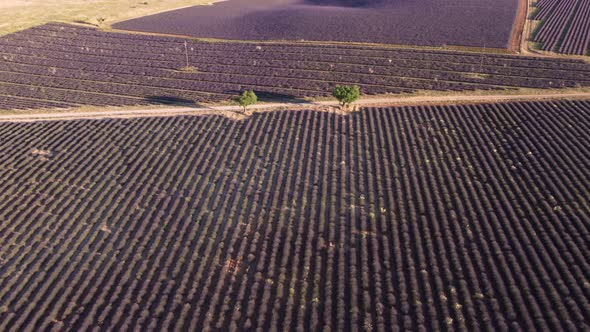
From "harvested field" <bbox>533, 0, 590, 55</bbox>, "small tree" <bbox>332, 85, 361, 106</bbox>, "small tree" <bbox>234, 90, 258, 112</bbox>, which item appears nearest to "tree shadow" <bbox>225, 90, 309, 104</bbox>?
"small tree" <bbox>234, 90, 258, 112</bbox>

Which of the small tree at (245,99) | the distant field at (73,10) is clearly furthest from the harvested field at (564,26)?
the distant field at (73,10)

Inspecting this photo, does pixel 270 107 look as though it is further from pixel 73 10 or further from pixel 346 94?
pixel 73 10

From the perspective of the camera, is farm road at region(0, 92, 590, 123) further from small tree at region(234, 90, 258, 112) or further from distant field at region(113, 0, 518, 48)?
distant field at region(113, 0, 518, 48)

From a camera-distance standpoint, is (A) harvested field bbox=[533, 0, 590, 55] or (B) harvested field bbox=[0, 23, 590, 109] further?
(A) harvested field bbox=[533, 0, 590, 55]

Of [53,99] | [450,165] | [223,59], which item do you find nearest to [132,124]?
[53,99]

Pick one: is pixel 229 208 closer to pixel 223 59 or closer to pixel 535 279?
pixel 535 279

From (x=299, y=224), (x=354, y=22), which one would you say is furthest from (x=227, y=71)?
(x=299, y=224)
